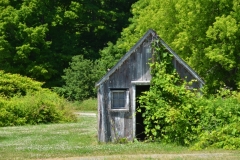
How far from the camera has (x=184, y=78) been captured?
25188mm

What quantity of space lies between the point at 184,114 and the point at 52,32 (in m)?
42.6

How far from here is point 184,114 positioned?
2356cm

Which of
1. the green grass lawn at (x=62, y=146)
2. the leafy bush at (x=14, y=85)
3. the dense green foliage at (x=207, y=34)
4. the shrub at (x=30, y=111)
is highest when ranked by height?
the dense green foliage at (x=207, y=34)

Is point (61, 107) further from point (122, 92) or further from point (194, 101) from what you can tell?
point (194, 101)

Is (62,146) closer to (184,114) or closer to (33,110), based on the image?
(184,114)

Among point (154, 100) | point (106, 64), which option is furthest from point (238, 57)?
point (106, 64)

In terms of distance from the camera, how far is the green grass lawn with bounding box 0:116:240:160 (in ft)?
66.7

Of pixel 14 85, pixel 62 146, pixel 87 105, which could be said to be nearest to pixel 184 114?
pixel 62 146

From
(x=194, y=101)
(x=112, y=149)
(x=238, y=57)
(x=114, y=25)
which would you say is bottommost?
(x=112, y=149)

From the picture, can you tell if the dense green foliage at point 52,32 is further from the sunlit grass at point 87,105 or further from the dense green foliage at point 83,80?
the sunlit grass at point 87,105

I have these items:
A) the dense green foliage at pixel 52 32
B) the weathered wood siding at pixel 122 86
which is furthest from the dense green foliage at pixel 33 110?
the dense green foliage at pixel 52 32

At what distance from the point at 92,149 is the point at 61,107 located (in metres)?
17.2

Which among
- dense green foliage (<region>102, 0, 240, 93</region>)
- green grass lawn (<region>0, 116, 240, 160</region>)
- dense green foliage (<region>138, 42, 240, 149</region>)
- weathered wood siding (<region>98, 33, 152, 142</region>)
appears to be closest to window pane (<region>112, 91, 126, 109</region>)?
weathered wood siding (<region>98, 33, 152, 142</region>)

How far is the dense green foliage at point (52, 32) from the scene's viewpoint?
57719 millimetres
